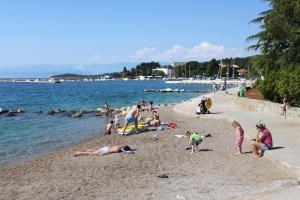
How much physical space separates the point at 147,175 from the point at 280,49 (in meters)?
32.1

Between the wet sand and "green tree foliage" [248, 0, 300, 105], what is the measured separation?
47.0 ft

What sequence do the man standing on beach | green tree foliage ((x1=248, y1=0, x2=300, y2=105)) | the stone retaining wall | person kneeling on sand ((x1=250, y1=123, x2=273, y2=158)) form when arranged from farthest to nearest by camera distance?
green tree foliage ((x1=248, y1=0, x2=300, y2=105)) < the stone retaining wall < the man standing on beach < person kneeling on sand ((x1=250, y1=123, x2=273, y2=158))

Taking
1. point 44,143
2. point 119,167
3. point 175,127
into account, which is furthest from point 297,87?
point 119,167

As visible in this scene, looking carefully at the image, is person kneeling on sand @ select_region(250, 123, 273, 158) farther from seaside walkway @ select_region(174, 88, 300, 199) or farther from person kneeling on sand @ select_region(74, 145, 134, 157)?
person kneeling on sand @ select_region(74, 145, 134, 157)

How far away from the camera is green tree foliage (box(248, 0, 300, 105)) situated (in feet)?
109

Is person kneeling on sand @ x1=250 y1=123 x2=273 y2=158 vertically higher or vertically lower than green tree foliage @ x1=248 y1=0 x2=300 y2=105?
lower

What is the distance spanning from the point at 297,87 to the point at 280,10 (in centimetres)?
1249

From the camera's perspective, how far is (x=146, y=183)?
13008mm

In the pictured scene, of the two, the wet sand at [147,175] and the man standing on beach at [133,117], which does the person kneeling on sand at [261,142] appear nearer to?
the wet sand at [147,175]

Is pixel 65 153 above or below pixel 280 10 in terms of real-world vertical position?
below

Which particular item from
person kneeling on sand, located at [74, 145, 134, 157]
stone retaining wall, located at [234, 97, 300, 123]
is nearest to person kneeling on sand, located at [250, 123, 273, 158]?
person kneeling on sand, located at [74, 145, 134, 157]

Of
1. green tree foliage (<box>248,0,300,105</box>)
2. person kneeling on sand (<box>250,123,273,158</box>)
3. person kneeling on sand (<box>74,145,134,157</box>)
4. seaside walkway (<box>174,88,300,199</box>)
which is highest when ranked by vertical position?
green tree foliage (<box>248,0,300,105</box>)

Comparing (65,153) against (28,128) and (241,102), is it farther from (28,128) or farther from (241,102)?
(241,102)

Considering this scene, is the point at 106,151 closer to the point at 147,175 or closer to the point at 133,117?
the point at 147,175
